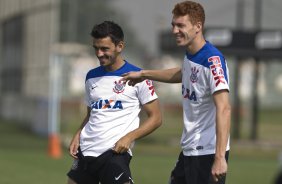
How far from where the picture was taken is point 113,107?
7.96 meters

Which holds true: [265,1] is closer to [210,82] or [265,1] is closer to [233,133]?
[233,133]

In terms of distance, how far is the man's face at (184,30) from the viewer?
7059mm

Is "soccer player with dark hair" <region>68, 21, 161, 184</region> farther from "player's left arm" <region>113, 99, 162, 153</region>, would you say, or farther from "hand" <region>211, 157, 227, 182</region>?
"hand" <region>211, 157, 227, 182</region>

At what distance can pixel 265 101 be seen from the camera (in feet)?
151

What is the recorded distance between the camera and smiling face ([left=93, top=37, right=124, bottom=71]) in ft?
25.7

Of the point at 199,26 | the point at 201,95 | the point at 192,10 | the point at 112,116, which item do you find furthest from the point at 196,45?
the point at 112,116

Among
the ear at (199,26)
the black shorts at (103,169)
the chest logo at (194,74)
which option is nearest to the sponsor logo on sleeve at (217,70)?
the chest logo at (194,74)

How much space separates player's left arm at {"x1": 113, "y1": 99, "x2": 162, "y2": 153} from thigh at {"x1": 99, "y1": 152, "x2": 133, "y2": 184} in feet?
0.32

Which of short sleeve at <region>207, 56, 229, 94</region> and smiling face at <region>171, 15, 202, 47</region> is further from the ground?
smiling face at <region>171, 15, 202, 47</region>

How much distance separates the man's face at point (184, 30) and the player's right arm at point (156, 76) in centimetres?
52

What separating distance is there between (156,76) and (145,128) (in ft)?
1.74

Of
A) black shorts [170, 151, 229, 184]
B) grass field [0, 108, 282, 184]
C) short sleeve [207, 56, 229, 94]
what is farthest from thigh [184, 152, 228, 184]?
grass field [0, 108, 282, 184]

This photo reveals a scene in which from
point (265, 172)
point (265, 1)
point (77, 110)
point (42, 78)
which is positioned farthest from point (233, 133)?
point (265, 172)

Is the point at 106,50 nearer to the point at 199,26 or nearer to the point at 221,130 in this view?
the point at 199,26
